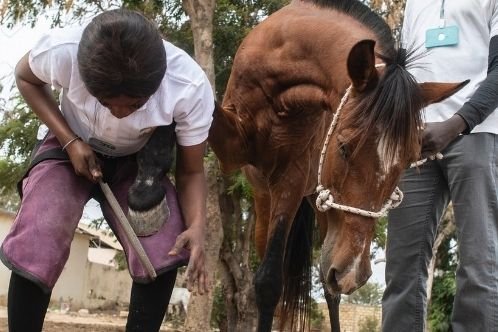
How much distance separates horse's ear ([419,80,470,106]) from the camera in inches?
143

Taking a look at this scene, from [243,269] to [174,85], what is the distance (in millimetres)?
10529

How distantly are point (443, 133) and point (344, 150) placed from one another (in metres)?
0.45

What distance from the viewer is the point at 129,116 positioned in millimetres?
3215

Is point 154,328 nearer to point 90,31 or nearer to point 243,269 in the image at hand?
point 90,31

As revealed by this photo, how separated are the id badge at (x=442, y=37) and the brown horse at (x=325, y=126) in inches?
7.2

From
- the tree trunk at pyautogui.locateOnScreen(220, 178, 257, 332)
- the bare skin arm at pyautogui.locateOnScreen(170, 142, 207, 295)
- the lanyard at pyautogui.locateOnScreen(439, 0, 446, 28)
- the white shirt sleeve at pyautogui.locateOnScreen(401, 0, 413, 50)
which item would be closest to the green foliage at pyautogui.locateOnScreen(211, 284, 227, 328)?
the tree trunk at pyautogui.locateOnScreen(220, 178, 257, 332)

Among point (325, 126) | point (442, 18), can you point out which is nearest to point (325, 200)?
point (442, 18)

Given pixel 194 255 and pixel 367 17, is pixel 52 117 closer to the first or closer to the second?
pixel 194 255

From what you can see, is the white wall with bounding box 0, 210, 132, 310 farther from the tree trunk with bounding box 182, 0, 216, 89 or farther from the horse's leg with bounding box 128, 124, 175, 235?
the horse's leg with bounding box 128, 124, 175, 235

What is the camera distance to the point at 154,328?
3.29 m

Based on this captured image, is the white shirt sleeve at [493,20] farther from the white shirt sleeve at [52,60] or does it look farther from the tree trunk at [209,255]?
the tree trunk at [209,255]

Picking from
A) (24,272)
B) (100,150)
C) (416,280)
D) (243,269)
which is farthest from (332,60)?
(243,269)

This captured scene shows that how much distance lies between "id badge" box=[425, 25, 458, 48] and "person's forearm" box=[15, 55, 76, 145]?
1.81 metres

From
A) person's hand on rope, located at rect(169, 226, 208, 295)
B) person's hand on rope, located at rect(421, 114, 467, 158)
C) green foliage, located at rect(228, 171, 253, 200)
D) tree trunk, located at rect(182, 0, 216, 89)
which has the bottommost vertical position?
person's hand on rope, located at rect(169, 226, 208, 295)
